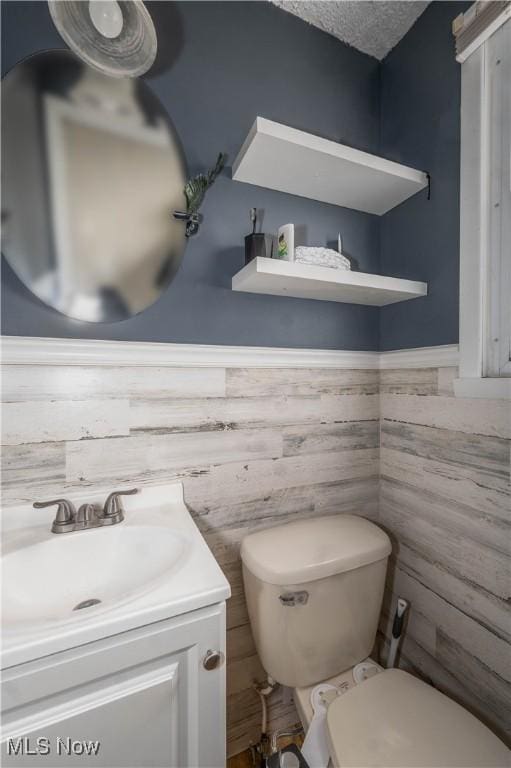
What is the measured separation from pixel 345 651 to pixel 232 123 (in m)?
1.72

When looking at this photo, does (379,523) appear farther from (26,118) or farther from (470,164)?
(26,118)

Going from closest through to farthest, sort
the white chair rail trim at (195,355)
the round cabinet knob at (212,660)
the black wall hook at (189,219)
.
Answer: the round cabinet knob at (212,660), the white chair rail trim at (195,355), the black wall hook at (189,219)

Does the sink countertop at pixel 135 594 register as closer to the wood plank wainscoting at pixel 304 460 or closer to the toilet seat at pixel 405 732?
the wood plank wainscoting at pixel 304 460

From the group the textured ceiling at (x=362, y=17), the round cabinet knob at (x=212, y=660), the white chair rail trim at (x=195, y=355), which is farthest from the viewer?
the textured ceiling at (x=362, y=17)

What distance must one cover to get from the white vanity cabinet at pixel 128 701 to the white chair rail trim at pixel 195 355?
0.65 m

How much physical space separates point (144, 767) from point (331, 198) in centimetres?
159

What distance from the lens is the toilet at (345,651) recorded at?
2.40 feet

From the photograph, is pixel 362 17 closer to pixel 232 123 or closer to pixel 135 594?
pixel 232 123

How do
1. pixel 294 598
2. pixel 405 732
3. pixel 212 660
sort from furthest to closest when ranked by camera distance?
pixel 294 598
pixel 405 732
pixel 212 660

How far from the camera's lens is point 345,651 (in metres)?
0.99

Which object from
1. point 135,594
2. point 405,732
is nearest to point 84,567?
point 135,594

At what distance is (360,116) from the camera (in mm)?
1257

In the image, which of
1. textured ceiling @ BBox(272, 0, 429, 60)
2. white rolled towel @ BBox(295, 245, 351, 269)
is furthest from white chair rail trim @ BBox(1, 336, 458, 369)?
textured ceiling @ BBox(272, 0, 429, 60)
